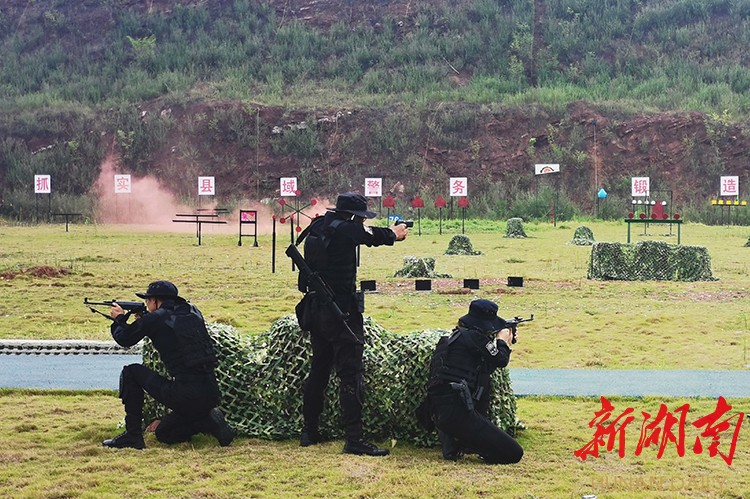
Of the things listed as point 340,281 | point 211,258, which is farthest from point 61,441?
point 211,258

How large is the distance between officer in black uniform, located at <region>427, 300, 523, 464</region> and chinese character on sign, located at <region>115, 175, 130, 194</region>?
140 feet

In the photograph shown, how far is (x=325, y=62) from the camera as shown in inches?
2515

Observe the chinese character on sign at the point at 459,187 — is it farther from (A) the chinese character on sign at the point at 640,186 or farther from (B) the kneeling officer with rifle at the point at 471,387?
(B) the kneeling officer with rifle at the point at 471,387

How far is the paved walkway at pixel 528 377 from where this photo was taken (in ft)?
35.4

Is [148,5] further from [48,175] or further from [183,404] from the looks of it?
[183,404]

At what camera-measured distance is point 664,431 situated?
864 cm

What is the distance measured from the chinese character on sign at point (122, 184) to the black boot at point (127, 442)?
41.9 metres

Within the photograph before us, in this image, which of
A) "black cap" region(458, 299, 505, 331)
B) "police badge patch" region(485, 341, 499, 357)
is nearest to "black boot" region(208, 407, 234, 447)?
"black cap" region(458, 299, 505, 331)

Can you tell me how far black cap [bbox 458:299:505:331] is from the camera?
831 centimetres

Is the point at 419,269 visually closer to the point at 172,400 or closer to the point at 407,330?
the point at 407,330

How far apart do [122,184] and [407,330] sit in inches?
1483

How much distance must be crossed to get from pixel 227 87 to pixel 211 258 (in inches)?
1335

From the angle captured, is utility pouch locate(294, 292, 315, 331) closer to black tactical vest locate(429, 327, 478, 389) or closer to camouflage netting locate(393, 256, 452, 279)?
black tactical vest locate(429, 327, 478, 389)

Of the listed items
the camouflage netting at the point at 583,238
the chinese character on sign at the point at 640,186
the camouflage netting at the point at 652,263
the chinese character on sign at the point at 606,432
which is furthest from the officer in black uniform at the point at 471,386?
the chinese character on sign at the point at 640,186
